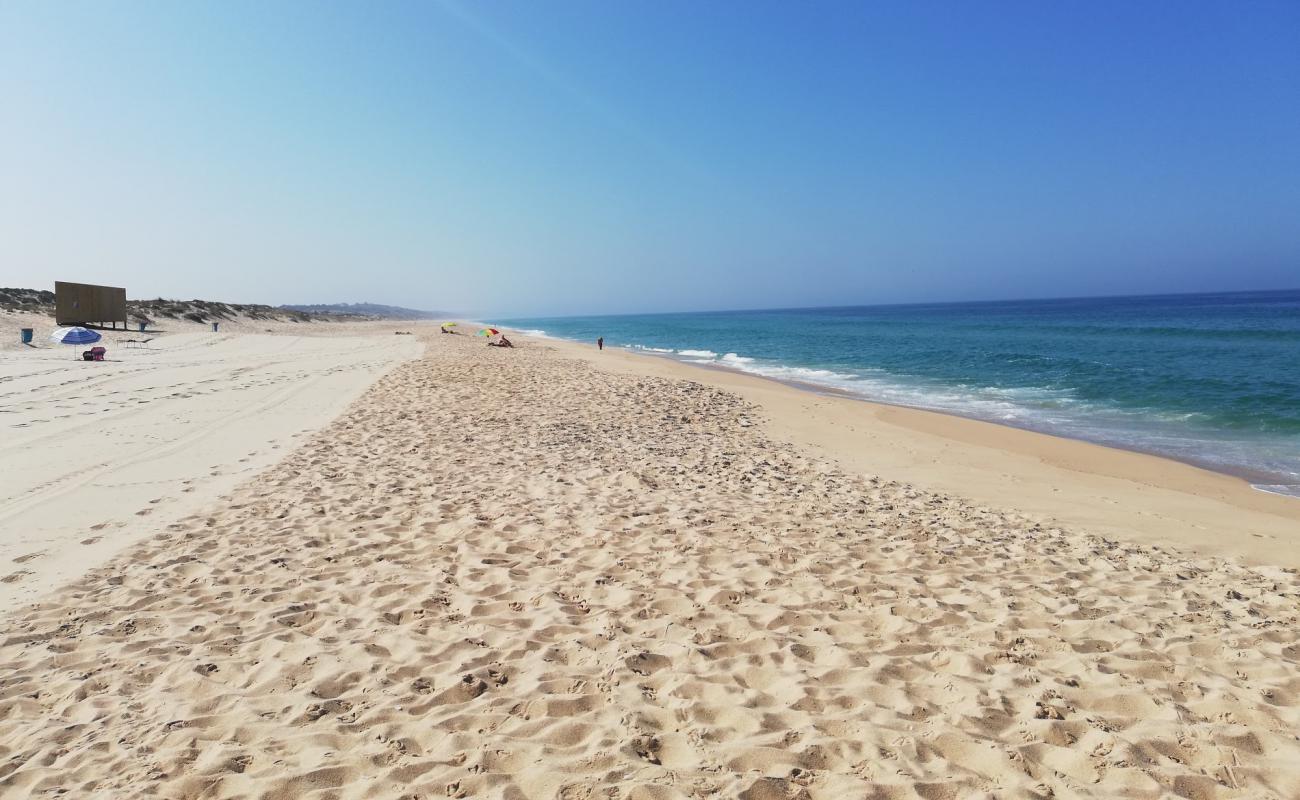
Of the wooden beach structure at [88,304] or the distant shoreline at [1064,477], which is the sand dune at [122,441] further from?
the wooden beach structure at [88,304]

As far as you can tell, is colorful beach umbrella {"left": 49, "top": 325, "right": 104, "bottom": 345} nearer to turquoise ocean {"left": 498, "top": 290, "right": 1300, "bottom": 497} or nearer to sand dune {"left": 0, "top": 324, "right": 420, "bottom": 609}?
sand dune {"left": 0, "top": 324, "right": 420, "bottom": 609}

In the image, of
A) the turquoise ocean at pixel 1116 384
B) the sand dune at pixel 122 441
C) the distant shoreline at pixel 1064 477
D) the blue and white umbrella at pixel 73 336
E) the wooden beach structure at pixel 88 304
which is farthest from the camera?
the wooden beach structure at pixel 88 304

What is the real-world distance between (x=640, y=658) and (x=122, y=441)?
9.32m

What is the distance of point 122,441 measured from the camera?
361 inches

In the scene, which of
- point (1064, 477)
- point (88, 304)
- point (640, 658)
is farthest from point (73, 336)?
point (1064, 477)

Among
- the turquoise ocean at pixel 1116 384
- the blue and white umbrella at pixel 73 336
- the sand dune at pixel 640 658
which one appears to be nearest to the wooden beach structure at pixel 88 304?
the blue and white umbrella at pixel 73 336

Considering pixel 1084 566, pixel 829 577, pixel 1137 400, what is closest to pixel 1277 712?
pixel 1084 566

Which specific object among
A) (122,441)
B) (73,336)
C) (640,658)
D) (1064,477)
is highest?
(73,336)

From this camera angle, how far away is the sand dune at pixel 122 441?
18.2 feet

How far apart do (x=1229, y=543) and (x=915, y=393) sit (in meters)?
14.9

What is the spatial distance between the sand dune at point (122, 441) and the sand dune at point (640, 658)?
1.99 feet

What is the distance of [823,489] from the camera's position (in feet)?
26.1

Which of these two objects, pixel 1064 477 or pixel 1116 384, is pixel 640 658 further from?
pixel 1116 384

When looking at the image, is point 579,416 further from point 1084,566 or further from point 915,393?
point 915,393
